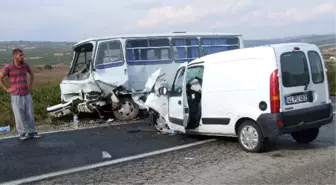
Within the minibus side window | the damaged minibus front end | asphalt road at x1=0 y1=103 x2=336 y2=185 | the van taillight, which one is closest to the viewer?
asphalt road at x1=0 y1=103 x2=336 y2=185

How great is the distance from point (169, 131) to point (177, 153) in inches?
76.1

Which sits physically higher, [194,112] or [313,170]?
[194,112]

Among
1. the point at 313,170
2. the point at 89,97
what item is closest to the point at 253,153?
the point at 313,170

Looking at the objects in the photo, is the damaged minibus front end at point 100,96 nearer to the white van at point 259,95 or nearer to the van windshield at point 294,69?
the white van at point 259,95

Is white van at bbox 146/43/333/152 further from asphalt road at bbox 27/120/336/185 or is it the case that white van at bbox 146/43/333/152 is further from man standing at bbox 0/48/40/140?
man standing at bbox 0/48/40/140

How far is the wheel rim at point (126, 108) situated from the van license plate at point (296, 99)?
592 centimetres

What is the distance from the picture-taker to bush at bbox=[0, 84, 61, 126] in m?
12.8

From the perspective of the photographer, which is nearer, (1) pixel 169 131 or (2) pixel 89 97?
(1) pixel 169 131

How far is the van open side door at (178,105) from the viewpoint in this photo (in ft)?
26.9

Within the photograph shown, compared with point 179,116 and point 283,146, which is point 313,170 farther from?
point 179,116

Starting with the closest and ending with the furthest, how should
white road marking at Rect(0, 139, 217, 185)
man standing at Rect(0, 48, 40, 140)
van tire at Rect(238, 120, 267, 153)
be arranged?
white road marking at Rect(0, 139, 217, 185) → van tire at Rect(238, 120, 267, 153) → man standing at Rect(0, 48, 40, 140)

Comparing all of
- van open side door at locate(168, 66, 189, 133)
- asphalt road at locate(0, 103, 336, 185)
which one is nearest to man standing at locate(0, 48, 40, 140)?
asphalt road at locate(0, 103, 336, 185)

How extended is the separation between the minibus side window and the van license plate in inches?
14.7

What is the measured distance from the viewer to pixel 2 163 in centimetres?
693
